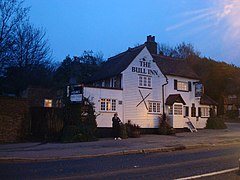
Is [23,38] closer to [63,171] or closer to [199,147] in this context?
[199,147]

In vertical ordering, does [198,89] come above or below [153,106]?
above

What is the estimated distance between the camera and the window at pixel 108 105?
2756 centimetres

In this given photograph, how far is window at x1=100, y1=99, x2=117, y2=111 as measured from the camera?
2756 cm

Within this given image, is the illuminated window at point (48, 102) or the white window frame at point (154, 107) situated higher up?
the illuminated window at point (48, 102)

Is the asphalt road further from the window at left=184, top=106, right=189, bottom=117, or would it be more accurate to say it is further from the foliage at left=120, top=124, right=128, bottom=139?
the window at left=184, top=106, right=189, bottom=117

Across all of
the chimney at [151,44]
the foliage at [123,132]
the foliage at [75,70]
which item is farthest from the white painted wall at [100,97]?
the foliage at [75,70]

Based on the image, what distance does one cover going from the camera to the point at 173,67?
36406mm

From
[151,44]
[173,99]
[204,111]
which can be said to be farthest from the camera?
[151,44]

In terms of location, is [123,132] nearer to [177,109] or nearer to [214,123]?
[177,109]

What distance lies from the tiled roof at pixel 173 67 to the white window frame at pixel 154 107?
12.1 ft

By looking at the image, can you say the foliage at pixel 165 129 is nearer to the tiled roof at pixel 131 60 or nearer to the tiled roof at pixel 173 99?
the tiled roof at pixel 173 99

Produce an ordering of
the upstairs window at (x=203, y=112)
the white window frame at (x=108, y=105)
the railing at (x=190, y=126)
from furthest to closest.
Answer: the upstairs window at (x=203, y=112), the railing at (x=190, y=126), the white window frame at (x=108, y=105)

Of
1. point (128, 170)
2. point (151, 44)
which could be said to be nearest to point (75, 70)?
point (151, 44)

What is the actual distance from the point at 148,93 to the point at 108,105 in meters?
5.30
